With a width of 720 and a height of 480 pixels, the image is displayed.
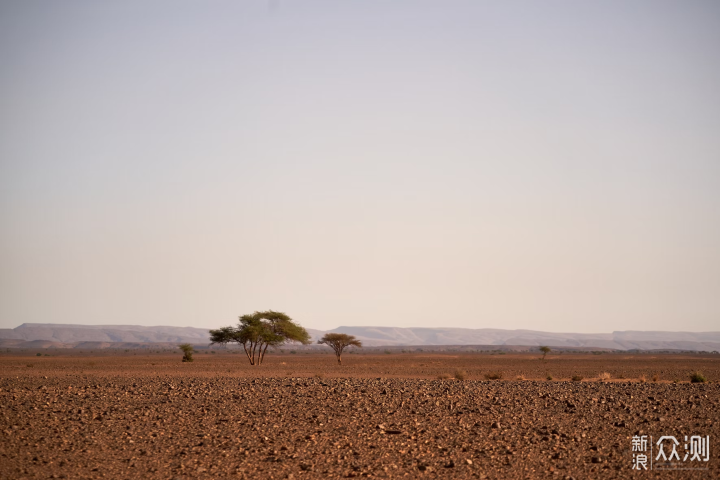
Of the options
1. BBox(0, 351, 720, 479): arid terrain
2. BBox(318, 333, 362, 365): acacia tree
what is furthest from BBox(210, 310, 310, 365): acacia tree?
BBox(0, 351, 720, 479): arid terrain

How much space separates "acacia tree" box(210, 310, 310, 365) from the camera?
206 ft

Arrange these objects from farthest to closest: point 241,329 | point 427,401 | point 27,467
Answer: point 241,329, point 427,401, point 27,467

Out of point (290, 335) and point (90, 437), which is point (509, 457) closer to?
point (90, 437)

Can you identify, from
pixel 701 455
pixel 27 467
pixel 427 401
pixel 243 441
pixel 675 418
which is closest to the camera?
pixel 27 467

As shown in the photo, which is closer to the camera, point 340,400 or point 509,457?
point 509,457

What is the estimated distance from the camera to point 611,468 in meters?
11.8

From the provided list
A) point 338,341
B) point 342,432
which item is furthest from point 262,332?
point 342,432

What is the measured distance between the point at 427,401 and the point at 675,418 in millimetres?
6229

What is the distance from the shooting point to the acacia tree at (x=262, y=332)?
2467 inches

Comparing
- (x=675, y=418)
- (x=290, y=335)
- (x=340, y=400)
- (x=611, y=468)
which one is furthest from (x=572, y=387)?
(x=290, y=335)
